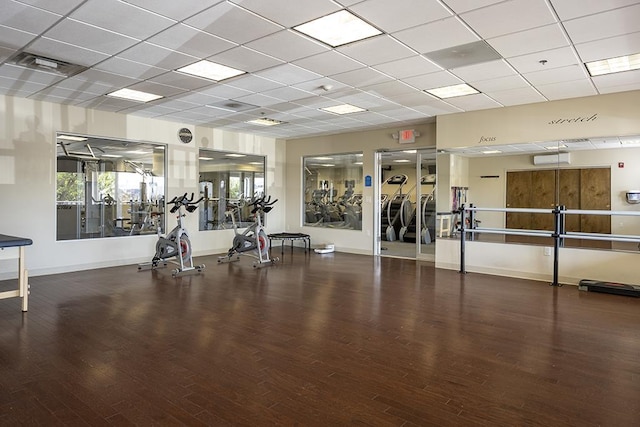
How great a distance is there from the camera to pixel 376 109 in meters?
7.24

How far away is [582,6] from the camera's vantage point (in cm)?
342

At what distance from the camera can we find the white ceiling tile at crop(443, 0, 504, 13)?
3.38 m

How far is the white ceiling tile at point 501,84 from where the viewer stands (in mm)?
5402

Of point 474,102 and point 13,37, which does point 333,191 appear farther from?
point 13,37

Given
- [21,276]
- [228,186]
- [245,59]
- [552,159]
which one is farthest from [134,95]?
[552,159]

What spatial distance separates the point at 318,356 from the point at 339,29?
9.93ft

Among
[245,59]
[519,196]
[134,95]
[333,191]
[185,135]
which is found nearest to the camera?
[245,59]

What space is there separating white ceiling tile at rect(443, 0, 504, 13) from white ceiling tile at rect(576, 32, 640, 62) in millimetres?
1500

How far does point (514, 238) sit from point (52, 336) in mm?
6573

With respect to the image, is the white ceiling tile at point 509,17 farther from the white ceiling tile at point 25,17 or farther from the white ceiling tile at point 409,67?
the white ceiling tile at point 25,17

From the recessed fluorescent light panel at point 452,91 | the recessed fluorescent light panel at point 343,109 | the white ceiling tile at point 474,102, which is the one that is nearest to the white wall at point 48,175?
the recessed fluorescent light panel at point 343,109

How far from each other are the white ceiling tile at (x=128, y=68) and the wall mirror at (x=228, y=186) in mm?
3702

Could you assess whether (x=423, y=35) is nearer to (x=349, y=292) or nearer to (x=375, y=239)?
(x=349, y=292)

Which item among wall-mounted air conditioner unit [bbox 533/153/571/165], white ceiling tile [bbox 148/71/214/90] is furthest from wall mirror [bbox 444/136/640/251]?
white ceiling tile [bbox 148/71/214/90]
